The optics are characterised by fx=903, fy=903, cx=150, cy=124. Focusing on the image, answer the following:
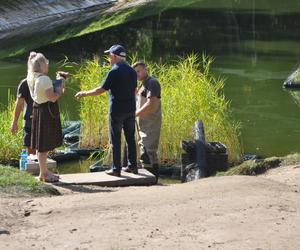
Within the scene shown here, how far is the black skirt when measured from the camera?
9.38 meters

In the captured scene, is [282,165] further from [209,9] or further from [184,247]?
[209,9]

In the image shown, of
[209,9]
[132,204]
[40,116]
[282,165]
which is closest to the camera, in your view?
[132,204]

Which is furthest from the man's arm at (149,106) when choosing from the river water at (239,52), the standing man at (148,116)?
the river water at (239,52)

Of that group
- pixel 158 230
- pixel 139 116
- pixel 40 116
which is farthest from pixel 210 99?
pixel 158 230

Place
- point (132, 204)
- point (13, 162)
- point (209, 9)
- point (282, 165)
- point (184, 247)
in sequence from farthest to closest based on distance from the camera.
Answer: point (209, 9)
point (13, 162)
point (282, 165)
point (132, 204)
point (184, 247)

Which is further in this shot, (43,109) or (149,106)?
(149,106)

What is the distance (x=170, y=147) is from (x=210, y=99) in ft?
3.35

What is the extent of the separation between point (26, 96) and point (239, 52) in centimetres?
1693

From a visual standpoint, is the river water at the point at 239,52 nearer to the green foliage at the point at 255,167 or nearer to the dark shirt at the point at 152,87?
the green foliage at the point at 255,167

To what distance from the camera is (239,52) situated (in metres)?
26.6

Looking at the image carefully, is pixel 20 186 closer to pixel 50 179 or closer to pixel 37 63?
pixel 50 179

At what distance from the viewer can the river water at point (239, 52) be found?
1644 centimetres

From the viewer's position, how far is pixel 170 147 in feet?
41.9

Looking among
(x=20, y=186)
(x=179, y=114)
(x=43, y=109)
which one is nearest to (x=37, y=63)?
(x=43, y=109)
